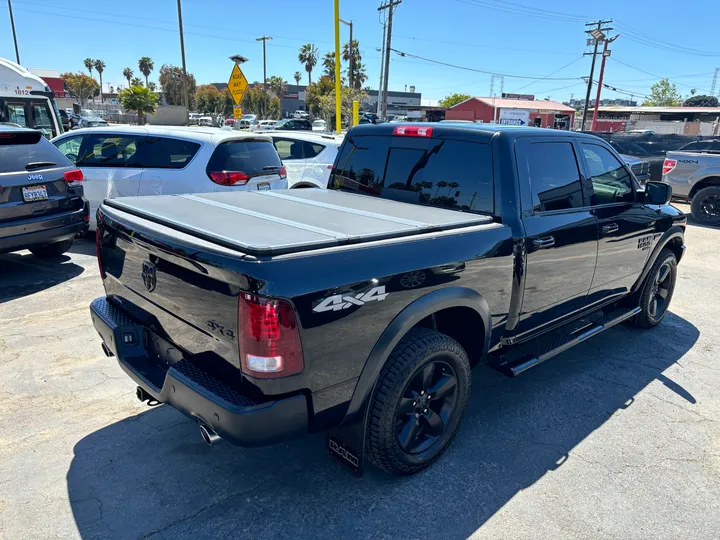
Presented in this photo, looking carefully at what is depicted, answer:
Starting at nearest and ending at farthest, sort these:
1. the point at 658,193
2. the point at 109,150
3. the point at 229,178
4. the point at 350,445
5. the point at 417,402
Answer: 1. the point at 350,445
2. the point at 417,402
3. the point at 658,193
4. the point at 229,178
5. the point at 109,150

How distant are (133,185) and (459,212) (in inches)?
206

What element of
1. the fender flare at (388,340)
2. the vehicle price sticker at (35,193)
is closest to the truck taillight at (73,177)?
the vehicle price sticker at (35,193)

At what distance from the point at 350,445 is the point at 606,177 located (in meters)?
3.05

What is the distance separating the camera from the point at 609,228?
4.01 m

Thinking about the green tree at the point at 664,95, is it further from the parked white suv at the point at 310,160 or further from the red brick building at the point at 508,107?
the parked white suv at the point at 310,160

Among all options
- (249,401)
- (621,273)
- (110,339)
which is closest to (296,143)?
(621,273)

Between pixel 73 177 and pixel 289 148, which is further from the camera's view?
pixel 289 148

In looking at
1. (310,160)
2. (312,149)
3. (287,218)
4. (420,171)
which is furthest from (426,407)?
(312,149)

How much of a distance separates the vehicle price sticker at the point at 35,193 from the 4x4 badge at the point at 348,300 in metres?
4.97

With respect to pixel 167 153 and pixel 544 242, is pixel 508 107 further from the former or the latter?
pixel 544 242

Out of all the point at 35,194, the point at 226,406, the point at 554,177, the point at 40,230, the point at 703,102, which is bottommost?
the point at 40,230

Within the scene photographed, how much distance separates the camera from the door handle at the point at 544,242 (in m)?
3.30

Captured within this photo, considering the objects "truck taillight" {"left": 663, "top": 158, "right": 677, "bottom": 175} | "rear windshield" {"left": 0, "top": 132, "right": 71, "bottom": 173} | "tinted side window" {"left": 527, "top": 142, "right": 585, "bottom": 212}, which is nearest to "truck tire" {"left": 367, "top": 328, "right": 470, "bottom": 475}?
"tinted side window" {"left": 527, "top": 142, "right": 585, "bottom": 212}

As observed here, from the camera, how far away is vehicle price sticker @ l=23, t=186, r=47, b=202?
5637 mm
